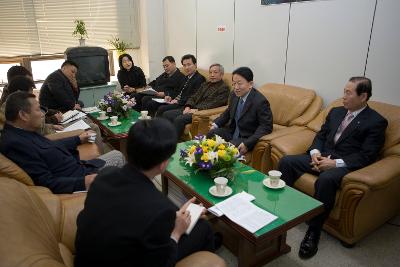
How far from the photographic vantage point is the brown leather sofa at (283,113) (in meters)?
2.78

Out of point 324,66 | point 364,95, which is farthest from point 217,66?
point 364,95

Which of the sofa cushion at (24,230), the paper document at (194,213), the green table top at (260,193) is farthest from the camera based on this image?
the green table top at (260,193)

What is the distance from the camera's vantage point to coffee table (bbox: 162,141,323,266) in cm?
165

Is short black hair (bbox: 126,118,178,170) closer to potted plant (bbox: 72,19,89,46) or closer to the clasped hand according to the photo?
the clasped hand

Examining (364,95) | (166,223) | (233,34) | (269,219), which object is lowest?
(269,219)

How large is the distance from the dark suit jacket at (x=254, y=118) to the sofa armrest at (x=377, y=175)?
3.09 feet

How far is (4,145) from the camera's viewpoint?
5.88 ft

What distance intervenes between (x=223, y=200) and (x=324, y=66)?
6.70ft

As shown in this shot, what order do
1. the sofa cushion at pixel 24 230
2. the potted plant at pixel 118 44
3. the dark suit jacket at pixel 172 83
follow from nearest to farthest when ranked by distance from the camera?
the sofa cushion at pixel 24 230
the dark suit jacket at pixel 172 83
the potted plant at pixel 118 44

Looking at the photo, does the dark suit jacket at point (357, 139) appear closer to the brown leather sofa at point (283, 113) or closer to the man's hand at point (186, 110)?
the brown leather sofa at point (283, 113)

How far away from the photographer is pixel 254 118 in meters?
2.93

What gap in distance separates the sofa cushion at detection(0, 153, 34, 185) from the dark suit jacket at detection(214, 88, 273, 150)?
179 cm

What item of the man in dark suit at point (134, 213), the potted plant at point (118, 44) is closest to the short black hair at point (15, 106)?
the man in dark suit at point (134, 213)

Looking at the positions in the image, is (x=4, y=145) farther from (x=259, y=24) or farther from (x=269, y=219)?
(x=259, y=24)
